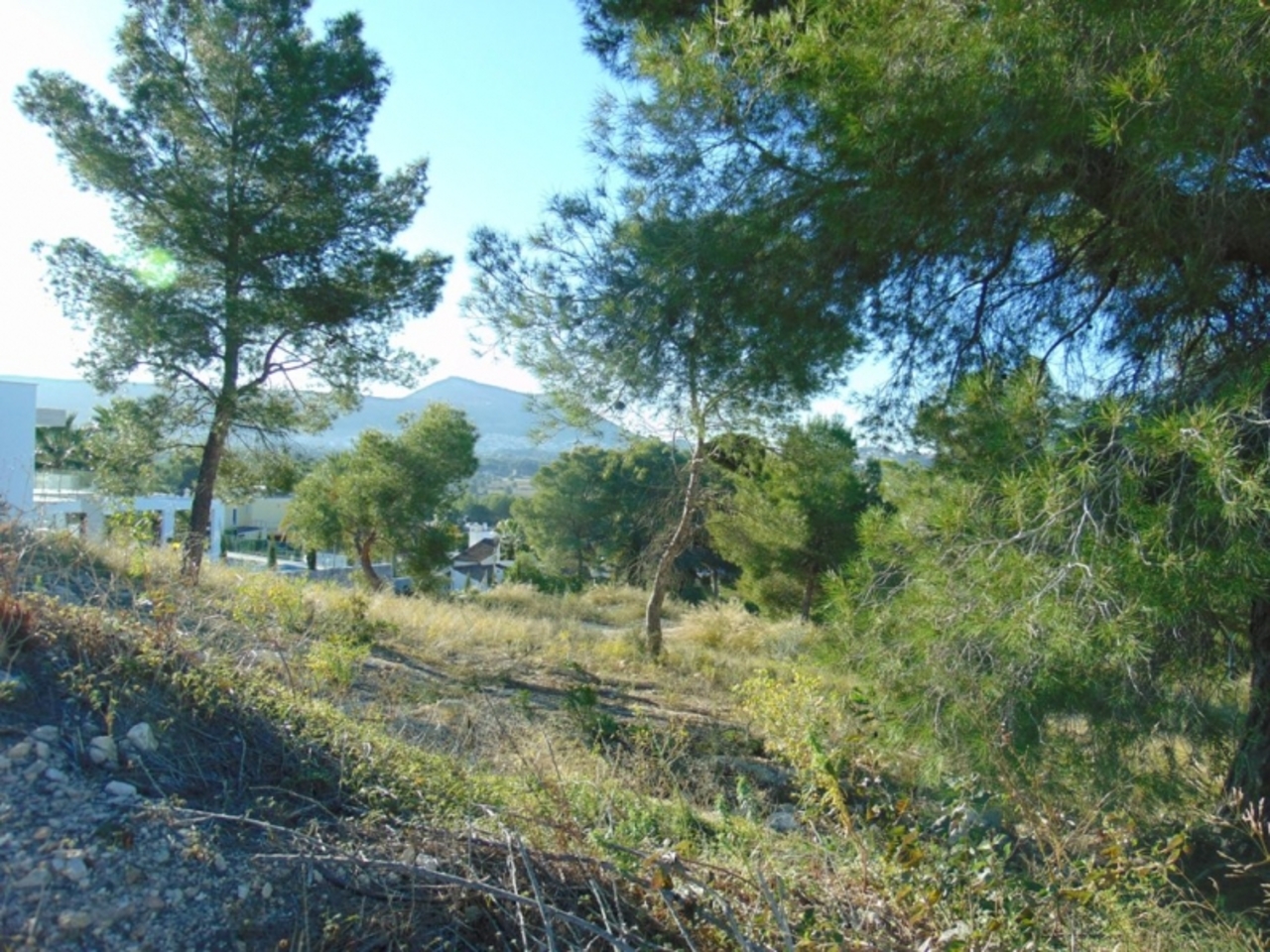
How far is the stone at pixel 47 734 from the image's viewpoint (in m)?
2.70

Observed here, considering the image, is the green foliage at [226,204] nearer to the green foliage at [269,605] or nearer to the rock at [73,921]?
the green foliage at [269,605]

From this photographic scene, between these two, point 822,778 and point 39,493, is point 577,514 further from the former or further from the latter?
point 822,778

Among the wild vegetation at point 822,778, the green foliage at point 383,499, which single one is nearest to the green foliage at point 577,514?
the green foliage at point 383,499

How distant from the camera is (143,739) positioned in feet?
9.32

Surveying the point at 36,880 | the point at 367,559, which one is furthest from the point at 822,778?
the point at 367,559

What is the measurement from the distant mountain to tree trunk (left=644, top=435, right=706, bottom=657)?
1.75m

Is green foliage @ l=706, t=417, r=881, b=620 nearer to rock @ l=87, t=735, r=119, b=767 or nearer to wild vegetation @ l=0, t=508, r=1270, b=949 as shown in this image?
wild vegetation @ l=0, t=508, r=1270, b=949

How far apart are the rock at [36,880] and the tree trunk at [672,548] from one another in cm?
911

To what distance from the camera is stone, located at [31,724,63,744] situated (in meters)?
2.70

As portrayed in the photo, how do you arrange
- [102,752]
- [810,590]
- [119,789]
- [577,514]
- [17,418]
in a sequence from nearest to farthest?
1. [119,789]
2. [102,752]
3. [810,590]
4. [17,418]
5. [577,514]

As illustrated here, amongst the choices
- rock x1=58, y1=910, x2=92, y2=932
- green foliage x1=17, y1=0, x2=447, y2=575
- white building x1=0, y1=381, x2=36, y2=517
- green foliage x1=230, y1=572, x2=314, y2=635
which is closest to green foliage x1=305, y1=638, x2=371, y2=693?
green foliage x1=230, y1=572, x2=314, y2=635

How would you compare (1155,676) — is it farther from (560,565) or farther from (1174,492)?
(560,565)

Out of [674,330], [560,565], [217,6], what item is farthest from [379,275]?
[560,565]

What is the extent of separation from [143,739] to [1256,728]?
164 inches
